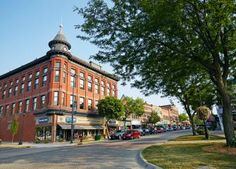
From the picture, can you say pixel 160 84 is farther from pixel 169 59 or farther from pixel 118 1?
pixel 118 1

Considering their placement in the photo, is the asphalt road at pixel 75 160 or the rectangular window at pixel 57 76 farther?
the rectangular window at pixel 57 76

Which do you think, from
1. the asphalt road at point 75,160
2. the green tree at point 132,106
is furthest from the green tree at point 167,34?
the green tree at point 132,106

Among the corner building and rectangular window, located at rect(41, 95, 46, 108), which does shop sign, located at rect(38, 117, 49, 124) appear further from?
rectangular window, located at rect(41, 95, 46, 108)

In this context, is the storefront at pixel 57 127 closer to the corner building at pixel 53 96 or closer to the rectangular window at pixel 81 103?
the corner building at pixel 53 96

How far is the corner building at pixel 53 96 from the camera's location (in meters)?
37.8

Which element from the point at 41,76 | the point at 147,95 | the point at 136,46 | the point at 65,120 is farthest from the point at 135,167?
the point at 41,76

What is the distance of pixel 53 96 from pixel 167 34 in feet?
91.4

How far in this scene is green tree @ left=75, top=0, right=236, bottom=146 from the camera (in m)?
12.5

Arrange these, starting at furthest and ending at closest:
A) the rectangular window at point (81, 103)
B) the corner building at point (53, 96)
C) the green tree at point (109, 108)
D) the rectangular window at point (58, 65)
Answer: the green tree at point (109, 108) < the rectangular window at point (81, 103) < the rectangular window at point (58, 65) < the corner building at point (53, 96)

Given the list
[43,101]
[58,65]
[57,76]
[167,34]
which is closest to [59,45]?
[58,65]

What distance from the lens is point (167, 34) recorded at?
14.1m

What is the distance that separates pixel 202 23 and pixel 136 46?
415cm

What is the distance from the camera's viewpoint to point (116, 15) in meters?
14.6

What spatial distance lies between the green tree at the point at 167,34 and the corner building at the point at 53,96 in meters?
20.5
